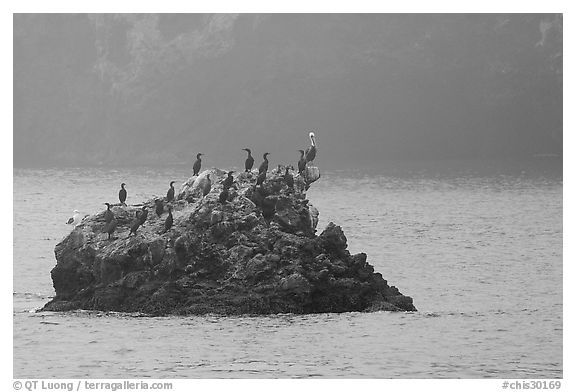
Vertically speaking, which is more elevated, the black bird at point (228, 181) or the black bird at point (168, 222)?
the black bird at point (228, 181)

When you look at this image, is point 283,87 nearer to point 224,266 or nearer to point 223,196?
point 223,196

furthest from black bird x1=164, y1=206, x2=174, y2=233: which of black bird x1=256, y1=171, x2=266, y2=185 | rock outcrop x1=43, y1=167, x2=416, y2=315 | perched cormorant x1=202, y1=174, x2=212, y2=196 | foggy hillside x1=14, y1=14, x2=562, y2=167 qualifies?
foggy hillside x1=14, y1=14, x2=562, y2=167

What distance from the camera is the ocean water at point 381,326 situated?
36.8m

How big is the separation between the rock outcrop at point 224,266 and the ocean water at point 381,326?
26.2 inches

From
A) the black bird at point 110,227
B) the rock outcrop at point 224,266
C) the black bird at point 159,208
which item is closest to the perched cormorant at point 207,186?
the rock outcrop at point 224,266

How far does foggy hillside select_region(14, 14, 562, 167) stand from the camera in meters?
128

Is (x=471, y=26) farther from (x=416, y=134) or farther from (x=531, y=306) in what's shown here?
(x=531, y=306)

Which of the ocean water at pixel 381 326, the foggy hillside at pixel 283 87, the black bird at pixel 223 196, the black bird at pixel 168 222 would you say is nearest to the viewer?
the ocean water at pixel 381 326

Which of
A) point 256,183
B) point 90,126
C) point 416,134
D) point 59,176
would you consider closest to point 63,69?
point 90,126

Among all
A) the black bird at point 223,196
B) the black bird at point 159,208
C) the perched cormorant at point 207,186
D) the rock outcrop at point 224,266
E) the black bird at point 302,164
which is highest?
the black bird at point 302,164

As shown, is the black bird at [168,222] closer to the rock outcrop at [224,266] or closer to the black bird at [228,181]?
the rock outcrop at [224,266]

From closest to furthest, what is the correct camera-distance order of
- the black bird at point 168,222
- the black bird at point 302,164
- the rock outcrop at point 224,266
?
the rock outcrop at point 224,266 → the black bird at point 168,222 → the black bird at point 302,164

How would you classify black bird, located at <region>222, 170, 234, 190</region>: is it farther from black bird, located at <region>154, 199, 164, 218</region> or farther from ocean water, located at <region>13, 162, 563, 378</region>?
ocean water, located at <region>13, 162, 563, 378</region>

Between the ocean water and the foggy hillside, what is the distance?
168 feet
